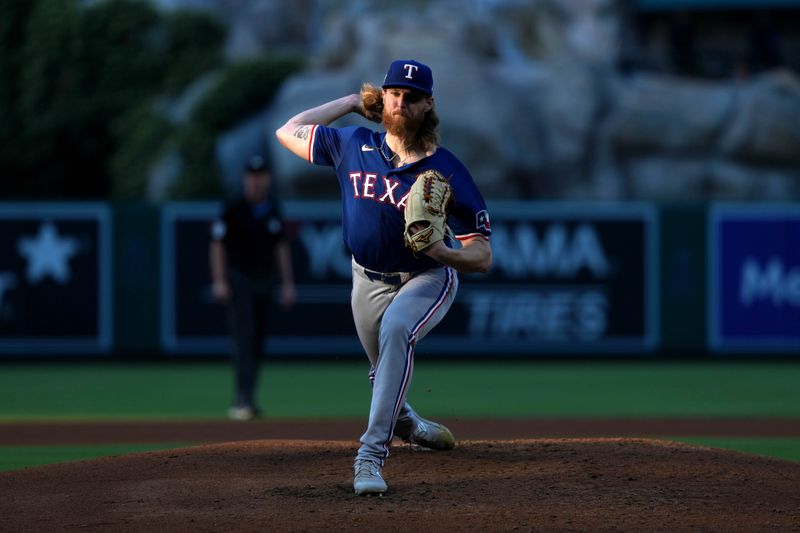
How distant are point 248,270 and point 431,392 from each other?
2.60 meters

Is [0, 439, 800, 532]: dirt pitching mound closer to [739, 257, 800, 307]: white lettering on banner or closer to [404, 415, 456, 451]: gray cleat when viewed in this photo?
[404, 415, 456, 451]: gray cleat

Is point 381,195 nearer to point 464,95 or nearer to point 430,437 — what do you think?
point 430,437

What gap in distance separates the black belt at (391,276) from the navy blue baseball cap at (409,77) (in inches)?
33.6

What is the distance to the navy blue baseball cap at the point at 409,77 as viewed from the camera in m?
5.71

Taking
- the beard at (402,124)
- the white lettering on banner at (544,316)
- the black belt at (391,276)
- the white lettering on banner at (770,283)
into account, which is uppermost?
the beard at (402,124)

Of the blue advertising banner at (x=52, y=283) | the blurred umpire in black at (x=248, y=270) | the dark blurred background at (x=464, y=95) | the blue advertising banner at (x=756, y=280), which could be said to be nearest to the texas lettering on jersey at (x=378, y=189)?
the blurred umpire in black at (x=248, y=270)

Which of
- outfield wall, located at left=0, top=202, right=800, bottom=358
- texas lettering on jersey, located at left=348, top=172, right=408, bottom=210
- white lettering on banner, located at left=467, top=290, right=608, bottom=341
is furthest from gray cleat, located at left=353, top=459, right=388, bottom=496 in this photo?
white lettering on banner, located at left=467, top=290, right=608, bottom=341

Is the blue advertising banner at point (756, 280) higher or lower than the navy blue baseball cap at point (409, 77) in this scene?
lower

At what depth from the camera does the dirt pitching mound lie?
17.2 ft

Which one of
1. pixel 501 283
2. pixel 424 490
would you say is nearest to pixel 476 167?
pixel 501 283

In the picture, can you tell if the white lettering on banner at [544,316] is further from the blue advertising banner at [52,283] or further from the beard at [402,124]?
the beard at [402,124]

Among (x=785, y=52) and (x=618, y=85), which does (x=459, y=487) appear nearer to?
(x=618, y=85)

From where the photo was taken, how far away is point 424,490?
5.80 meters

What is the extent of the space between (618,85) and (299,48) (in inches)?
740
